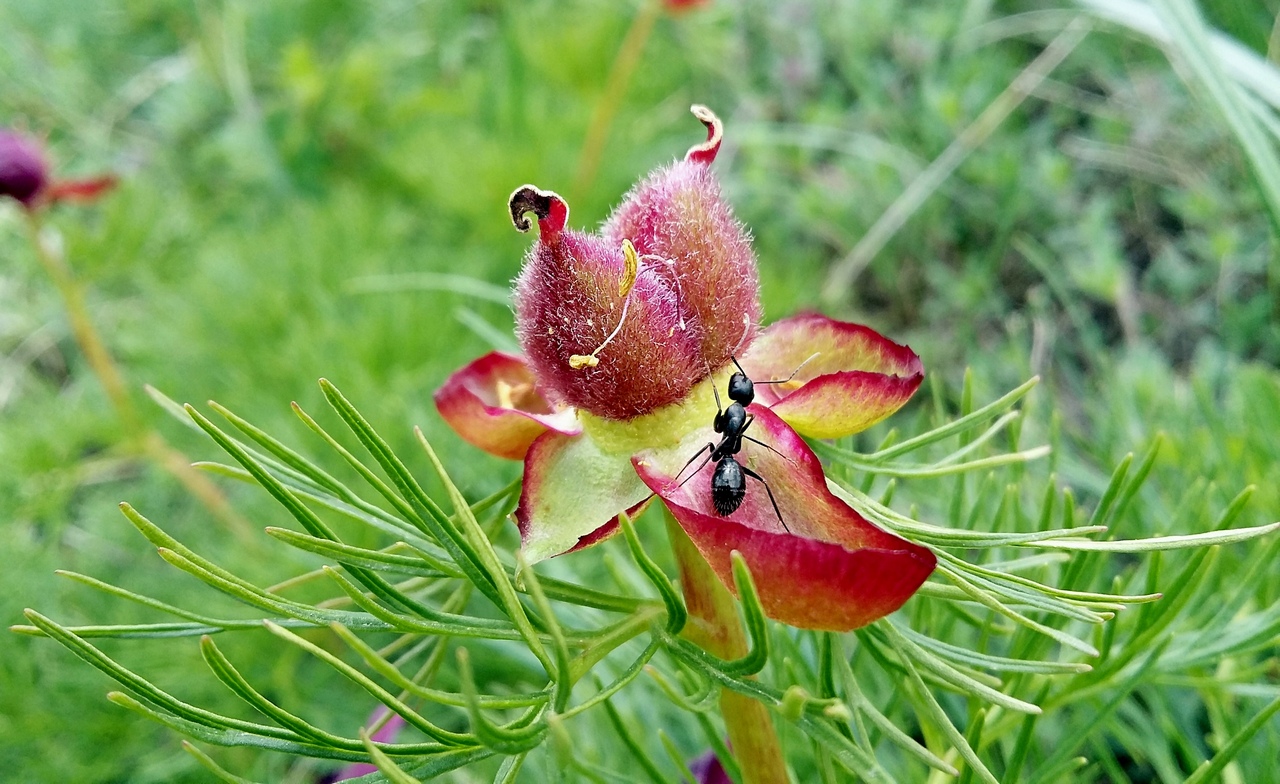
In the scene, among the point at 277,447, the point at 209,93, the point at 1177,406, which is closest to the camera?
the point at 277,447

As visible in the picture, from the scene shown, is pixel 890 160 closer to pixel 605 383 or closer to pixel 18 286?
pixel 605 383

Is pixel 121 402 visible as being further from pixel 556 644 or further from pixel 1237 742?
pixel 1237 742

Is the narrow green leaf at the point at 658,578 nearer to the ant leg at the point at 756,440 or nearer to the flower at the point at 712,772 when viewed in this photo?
the ant leg at the point at 756,440

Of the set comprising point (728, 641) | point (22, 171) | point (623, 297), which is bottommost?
point (728, 641)

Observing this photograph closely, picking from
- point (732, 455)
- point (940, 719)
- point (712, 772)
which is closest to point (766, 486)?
point (732, 455)

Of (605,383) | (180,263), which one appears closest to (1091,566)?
(605,383)
